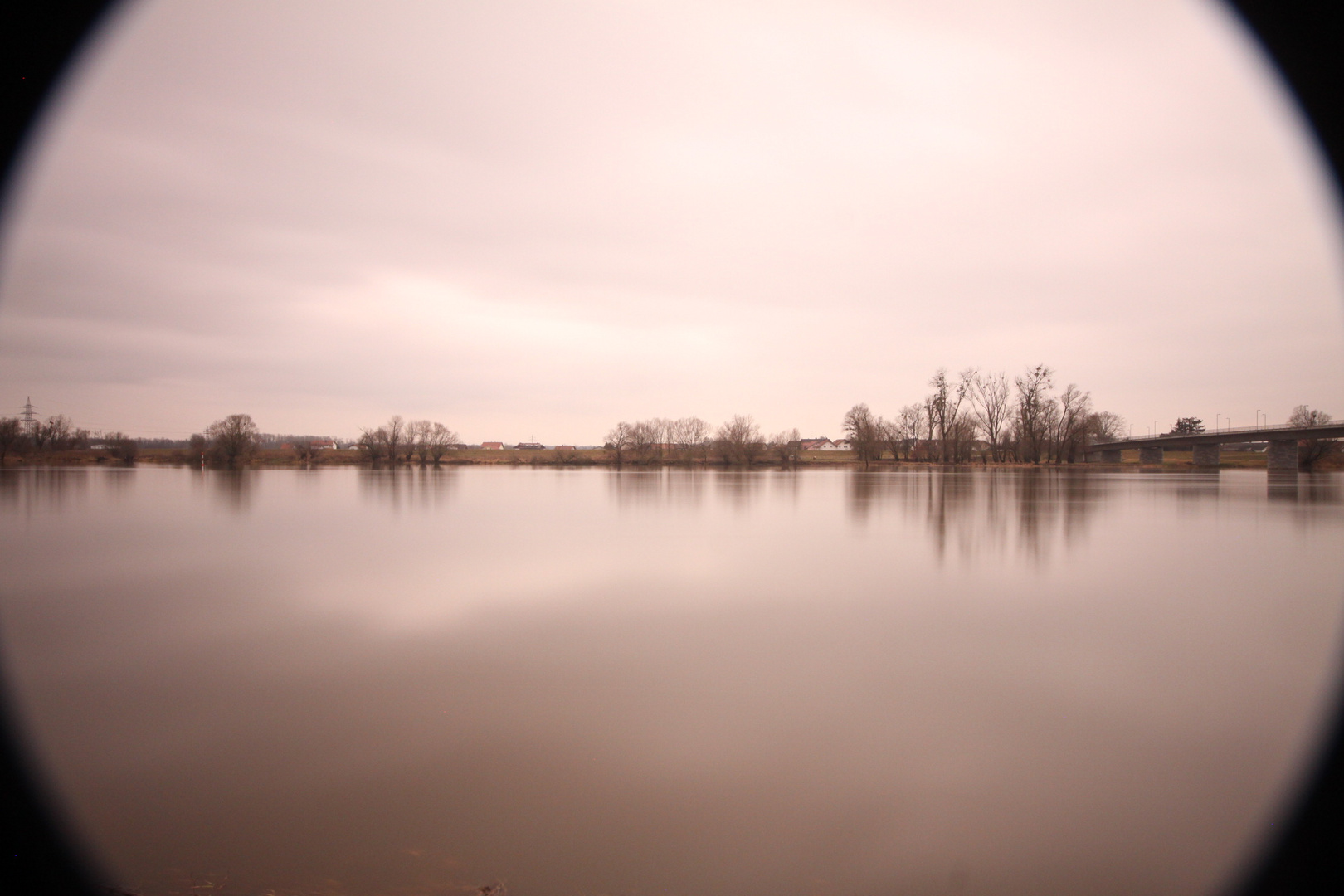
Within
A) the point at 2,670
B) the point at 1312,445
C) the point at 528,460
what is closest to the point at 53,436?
the point at 528,460

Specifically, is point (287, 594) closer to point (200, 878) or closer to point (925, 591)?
point (200, 878)

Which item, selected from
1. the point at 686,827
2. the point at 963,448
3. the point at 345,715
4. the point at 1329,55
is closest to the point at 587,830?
the point at 686,827

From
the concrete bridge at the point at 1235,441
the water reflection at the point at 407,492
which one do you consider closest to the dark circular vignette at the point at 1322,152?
the water reflection at the point at 407,492

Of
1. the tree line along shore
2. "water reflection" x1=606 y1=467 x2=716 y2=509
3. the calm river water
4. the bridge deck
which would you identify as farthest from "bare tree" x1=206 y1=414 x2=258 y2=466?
the bridge deck

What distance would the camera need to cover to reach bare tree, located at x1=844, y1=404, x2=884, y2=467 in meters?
72.9

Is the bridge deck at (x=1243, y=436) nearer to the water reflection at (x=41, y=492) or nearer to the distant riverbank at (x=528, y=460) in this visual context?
the distant riverbank at (x=528, y=460)

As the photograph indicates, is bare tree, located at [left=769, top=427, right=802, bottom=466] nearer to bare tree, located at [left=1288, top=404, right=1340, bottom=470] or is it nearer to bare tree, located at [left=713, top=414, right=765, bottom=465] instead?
bare tree, located at [left=713, top=414, right=765, bottom=465]

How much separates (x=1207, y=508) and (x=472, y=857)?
27.1 meters

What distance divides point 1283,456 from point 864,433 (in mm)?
34040

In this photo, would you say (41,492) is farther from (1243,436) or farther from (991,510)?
(1243,436)

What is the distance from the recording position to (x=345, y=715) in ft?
18.6

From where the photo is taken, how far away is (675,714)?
5.65 meters

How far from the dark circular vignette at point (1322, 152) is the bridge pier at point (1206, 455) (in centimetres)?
6674

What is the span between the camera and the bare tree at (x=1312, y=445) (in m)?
60.8
